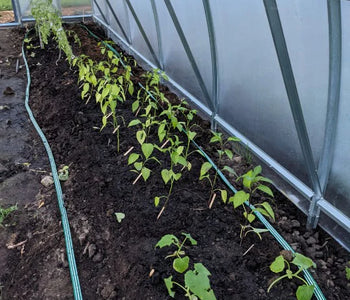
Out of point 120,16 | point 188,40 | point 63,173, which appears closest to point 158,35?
point 188,40

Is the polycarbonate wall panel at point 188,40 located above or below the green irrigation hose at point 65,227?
above

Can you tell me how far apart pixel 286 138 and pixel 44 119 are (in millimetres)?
2630

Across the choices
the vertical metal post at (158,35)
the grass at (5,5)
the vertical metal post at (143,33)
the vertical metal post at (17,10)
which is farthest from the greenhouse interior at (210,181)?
the grass at (5,5)

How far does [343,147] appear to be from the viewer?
91.9 inches

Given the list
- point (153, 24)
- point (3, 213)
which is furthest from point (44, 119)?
point (153, 24)

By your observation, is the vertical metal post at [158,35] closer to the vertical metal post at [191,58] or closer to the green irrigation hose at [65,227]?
the vertical metal post at [191,58]

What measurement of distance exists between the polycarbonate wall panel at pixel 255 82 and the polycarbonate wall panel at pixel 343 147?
0.94 ft

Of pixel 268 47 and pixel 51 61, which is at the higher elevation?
pixel 268 47

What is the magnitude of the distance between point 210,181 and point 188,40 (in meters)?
1.77

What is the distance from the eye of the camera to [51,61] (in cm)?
544

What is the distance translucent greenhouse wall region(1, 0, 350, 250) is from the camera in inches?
88.9

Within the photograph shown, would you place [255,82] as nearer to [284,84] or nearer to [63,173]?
[284,84]

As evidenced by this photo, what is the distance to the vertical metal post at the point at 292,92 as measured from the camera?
228cm

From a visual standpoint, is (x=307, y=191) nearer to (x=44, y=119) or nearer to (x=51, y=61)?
(x=44, y=119)
